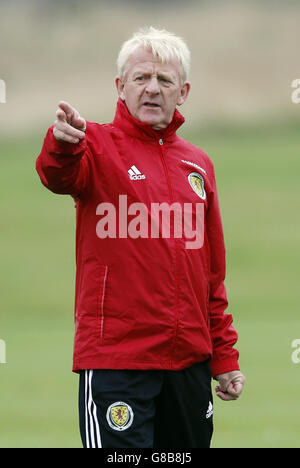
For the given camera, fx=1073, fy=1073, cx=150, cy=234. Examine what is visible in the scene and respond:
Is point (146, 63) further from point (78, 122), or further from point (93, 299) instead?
point (93, 299)

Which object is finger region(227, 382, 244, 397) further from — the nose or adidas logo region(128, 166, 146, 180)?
the nose

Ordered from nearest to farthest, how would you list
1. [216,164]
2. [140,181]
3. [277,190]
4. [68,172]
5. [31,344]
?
[68,172] < [140,181] < [31,344] < [277,190] < [216,164]

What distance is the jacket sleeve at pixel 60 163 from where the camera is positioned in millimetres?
3783

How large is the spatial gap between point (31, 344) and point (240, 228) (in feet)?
33.5

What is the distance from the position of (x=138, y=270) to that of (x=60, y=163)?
1.74 ft

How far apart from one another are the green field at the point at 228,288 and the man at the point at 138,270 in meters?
2.77

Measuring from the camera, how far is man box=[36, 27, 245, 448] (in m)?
3.97

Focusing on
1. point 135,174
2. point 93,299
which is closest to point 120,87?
point 135,174

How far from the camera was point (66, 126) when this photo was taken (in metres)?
3.77

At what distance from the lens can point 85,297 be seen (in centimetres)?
407

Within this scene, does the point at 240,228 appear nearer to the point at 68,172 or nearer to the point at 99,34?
the point at 99,34

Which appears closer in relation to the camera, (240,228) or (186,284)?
(186,284)

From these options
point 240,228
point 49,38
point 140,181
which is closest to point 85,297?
point 140,181

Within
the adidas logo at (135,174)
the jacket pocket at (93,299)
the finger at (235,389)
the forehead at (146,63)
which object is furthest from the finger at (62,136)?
the finger at (235,389)
